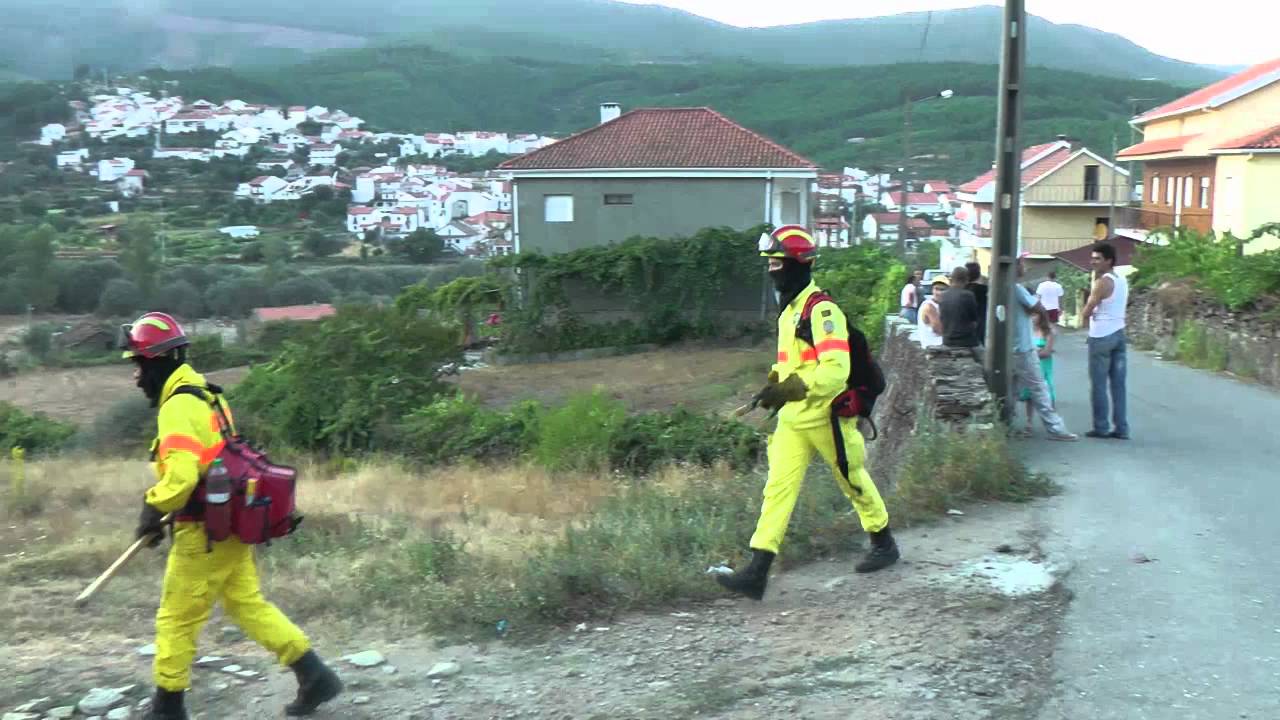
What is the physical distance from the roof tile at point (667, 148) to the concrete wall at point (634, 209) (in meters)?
0.53

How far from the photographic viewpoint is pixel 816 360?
5.92 meters

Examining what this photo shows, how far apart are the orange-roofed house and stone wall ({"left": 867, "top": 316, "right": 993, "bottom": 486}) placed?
2328cm

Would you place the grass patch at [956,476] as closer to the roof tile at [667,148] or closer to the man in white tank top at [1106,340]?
the man in white tank top at [1106,340]

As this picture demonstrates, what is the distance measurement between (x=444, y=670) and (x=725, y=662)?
49.4 inches

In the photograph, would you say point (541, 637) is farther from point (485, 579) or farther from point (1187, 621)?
point (1187, 621)

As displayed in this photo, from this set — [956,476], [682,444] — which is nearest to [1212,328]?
[682,444]

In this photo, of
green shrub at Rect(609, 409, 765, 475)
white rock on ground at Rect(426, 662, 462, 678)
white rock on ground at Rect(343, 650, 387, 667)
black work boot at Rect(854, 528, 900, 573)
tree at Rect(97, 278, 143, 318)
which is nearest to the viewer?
white rock on ground at Rect(426, 662, 462, 678)

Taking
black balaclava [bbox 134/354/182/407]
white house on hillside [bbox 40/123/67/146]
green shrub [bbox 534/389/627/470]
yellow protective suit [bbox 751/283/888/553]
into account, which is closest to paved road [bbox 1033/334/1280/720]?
yellow protective suit [bbox 751/283/888/553]

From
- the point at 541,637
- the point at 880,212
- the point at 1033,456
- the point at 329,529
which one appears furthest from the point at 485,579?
the point at 880,212

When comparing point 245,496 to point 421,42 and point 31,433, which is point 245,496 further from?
point 421,42

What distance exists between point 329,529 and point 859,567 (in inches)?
218

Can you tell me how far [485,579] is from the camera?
21.1ft

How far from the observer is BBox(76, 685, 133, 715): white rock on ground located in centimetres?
518

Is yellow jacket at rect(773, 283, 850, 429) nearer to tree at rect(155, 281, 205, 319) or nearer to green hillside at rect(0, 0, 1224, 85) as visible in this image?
tree at rect(155, 281, 205, 319)
